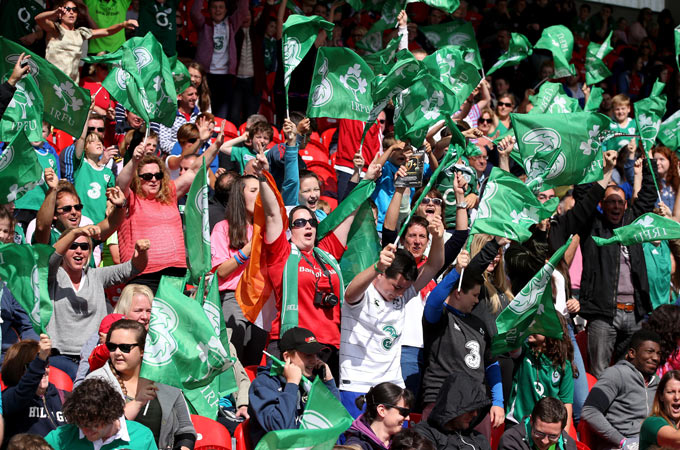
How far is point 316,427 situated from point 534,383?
2.40 metres

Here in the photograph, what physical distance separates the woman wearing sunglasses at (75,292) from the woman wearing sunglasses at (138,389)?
42.1 inches

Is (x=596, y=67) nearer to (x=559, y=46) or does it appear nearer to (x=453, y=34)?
(x=559, y=46)

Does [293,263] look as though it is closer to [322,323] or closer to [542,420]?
[322,323]

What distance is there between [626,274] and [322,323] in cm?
359

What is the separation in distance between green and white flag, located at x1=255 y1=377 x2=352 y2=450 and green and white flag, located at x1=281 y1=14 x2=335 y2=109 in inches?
141

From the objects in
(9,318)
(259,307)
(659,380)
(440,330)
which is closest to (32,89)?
(9,318)

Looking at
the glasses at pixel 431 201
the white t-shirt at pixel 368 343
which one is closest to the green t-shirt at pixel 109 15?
the glasses at pixel 431 201

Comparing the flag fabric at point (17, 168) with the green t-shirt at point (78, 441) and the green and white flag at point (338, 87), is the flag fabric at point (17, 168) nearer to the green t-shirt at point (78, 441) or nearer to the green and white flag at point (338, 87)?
the green t-shirt at point (78, 441)

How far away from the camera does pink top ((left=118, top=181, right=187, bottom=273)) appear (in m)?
7.57

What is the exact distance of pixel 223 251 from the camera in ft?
25.4

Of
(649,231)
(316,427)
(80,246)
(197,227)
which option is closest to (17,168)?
(80,246)

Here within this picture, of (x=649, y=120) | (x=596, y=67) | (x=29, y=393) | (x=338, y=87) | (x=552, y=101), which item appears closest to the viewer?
(x=29, y=393)

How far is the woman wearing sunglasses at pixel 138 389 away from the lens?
5531 millimetres

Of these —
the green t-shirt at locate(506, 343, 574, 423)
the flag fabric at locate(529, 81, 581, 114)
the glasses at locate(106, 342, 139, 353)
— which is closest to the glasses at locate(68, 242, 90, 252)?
the glasses at locate(106, 342, 139, 353)
